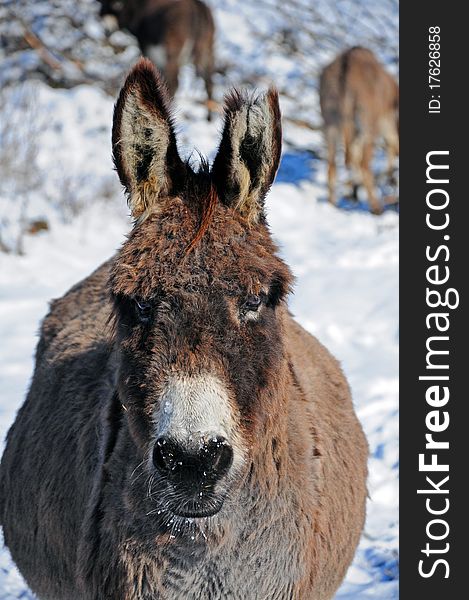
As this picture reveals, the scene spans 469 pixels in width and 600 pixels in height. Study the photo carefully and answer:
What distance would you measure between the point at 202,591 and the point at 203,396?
86cm

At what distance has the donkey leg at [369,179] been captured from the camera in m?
15.5

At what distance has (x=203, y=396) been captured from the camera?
257 centimetres

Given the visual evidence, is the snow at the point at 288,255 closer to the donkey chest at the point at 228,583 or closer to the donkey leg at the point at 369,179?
the donkey leg at the point at 369,179

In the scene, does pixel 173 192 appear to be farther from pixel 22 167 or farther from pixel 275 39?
pixel 275 39

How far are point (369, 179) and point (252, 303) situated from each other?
43.3 ft

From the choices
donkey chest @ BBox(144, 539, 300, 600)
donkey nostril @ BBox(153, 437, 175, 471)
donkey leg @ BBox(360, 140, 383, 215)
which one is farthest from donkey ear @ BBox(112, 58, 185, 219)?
donkey leg @ BBox(360, 140, 383, 215)

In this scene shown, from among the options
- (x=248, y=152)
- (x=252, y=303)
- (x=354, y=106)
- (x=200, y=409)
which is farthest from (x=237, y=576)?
(x=354, y=106)

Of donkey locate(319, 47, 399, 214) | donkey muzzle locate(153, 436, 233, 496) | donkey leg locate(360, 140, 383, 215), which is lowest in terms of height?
donkey muzzle locate(153, 436, 233, 496)

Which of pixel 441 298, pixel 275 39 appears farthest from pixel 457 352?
pixel 275 39

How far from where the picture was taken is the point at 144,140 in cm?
299

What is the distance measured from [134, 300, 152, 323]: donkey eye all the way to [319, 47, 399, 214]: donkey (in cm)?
1311

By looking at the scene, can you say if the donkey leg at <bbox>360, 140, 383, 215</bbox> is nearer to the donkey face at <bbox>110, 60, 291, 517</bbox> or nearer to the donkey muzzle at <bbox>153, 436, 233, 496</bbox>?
the donkey face at <bbox>110, 60, 291, 517</bbox>

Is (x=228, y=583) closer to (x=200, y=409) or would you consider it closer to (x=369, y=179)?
(x=200, y=409)

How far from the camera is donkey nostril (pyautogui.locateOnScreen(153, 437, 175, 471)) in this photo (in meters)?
2.51
